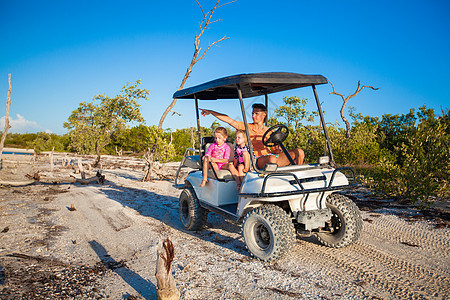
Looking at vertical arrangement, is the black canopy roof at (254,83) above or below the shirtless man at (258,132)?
above

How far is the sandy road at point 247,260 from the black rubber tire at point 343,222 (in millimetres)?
156

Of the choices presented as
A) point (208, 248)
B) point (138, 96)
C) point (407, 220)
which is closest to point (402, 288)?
Result: point (208, 248)

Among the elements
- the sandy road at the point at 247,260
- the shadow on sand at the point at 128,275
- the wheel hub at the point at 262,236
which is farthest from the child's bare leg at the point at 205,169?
the shadow on sand at the point at 128,275

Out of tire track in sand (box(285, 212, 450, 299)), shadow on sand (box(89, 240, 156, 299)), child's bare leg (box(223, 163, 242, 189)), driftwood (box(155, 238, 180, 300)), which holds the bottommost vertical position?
shadow on sand (box(89, 240, 156, 299))

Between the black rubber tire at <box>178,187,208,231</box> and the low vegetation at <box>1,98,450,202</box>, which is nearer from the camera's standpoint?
the black rubber tire at <box>178,187,208,231</box>

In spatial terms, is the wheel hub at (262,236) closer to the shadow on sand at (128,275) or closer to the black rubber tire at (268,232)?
the black rubber tire at (268,232)

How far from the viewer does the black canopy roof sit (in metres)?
3.97

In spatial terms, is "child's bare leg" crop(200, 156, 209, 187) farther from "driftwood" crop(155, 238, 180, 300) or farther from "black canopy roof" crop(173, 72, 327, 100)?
"driftwood" crop(155, 238, 180, 300)

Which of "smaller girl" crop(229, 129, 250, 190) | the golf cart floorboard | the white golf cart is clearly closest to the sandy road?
the white golf cart

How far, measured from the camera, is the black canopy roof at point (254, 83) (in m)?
3.97

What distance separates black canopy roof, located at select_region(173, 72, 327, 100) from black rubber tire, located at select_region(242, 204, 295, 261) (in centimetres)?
171

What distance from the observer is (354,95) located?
22453 mm

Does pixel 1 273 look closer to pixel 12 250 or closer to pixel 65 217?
pixel 12 250

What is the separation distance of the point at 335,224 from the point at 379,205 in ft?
13.5
